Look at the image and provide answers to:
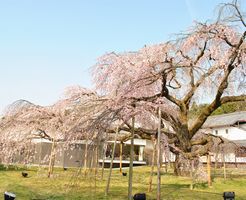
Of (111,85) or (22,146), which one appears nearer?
(111,85)

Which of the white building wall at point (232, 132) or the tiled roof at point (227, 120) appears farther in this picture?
the tiled roof at point (227, 120)

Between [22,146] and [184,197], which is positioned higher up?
[22,146]

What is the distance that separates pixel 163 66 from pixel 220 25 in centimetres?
273

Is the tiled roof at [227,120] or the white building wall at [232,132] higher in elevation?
the tiled roof at [227,120]

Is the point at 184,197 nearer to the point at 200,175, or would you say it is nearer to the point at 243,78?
the point at 200,175

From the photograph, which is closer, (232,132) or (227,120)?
(232,132)

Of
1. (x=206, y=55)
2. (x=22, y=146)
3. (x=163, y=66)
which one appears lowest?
(x=22, y=146)

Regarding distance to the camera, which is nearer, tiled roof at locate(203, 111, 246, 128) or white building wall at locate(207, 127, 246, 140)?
white building wall at locate(207, 127, 246, 140)

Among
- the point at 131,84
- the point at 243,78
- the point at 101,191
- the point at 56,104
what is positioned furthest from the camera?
the point at 56,104

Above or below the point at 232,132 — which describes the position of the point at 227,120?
above

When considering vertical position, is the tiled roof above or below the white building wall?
above

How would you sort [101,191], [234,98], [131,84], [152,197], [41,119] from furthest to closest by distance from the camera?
[41,119] → [234,98] → [101,191] → [152,197] → [131,84]

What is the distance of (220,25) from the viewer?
12906 mm

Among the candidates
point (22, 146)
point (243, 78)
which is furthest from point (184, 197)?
point (22, 146)
